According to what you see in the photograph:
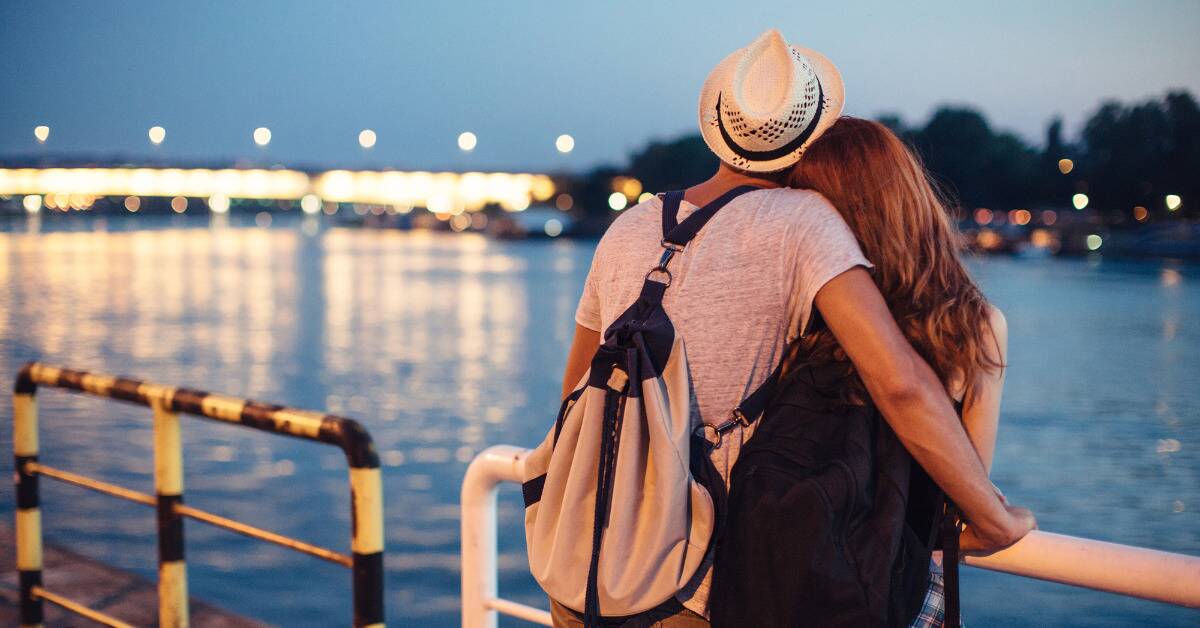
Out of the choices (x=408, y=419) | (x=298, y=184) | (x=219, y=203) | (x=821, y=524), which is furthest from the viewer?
(x=219, y=203)

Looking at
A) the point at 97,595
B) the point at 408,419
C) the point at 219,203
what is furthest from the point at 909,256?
the point at 219,203

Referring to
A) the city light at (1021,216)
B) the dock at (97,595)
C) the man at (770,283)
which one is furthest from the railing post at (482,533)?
the city light at (1021,216)

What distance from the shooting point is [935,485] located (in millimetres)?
1881

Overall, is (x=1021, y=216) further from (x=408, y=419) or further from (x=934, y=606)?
(x=934, y=606)

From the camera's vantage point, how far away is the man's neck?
1.97 m

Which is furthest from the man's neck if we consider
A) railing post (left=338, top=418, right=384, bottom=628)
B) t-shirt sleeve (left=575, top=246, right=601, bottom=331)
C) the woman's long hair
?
railing post (left=338, top=418, right=384, bottom=628)

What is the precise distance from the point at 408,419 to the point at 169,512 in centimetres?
1639

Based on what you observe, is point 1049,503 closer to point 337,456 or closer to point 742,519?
point 337,456

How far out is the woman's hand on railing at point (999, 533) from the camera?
1.85 m

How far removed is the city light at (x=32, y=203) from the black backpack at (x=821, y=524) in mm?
179358

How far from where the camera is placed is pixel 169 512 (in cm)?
342

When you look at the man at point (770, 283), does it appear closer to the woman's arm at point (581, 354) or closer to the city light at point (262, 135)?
the woman's arm at point (581, 354)

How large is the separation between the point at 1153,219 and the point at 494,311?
7690 centimetres

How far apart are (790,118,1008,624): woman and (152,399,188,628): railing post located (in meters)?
2.17
